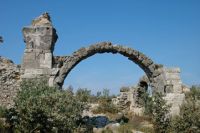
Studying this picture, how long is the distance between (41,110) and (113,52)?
5.76 metres

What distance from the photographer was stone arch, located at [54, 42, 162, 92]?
50.8ft

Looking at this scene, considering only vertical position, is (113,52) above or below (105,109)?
above

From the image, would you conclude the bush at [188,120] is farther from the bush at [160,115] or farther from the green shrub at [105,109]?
the green shrub at [105,109]

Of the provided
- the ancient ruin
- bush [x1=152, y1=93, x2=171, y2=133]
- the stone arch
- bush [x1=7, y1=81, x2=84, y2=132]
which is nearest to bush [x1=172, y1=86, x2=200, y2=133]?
bush [x1=152, y1=93, x2=171, y2=133]

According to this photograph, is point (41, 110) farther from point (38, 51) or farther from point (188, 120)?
point (188, 120)

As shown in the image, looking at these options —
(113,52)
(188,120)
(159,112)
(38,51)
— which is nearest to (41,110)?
(38,51)

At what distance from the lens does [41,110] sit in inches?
446

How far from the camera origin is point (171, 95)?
15.9 meters

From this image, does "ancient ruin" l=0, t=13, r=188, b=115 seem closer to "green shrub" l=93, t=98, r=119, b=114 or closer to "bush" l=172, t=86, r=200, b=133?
"bush" l=172, t=86, r=200, b=133

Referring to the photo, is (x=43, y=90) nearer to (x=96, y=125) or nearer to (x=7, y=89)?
(x=7, y=89)

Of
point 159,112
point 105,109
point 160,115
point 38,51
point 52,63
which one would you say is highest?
point 38,51

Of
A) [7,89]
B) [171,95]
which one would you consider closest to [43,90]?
[7,89]

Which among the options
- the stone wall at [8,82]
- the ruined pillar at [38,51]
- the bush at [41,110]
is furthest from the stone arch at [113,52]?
the bush at [41,110]

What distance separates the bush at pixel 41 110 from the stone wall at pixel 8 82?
7.75 feet
